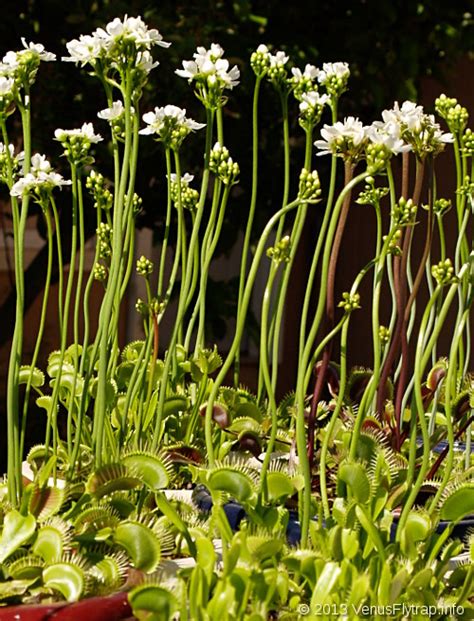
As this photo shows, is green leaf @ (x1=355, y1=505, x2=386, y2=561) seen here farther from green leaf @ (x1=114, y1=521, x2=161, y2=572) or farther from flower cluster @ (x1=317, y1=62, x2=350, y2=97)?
flower cluster @ (x1=317, y1=62, x2=350, y2=97)

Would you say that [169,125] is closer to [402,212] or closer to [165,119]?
[165,119]

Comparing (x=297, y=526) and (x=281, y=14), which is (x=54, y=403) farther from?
(x=281, y=14)

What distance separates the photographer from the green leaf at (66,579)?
1015mm

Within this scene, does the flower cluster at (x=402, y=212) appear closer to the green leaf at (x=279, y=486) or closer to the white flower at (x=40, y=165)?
the green leaf at (x=279, y=486)

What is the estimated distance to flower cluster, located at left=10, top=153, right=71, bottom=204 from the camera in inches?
48.3

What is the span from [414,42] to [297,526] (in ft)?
10.9

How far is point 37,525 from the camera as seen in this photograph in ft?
3.85

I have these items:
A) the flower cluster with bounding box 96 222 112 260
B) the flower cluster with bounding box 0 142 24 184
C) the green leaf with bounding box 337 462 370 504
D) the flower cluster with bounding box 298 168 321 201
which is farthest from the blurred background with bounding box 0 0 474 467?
the green leaf with bounding box 337 462 370 504

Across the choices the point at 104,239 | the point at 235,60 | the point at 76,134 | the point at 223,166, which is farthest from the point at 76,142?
the point at 235,60

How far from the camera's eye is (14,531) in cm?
110

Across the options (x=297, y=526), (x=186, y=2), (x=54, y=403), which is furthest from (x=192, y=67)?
(x=186, y=2)

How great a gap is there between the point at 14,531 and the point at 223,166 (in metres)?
0.58

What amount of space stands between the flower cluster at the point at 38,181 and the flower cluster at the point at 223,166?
23 centimetres

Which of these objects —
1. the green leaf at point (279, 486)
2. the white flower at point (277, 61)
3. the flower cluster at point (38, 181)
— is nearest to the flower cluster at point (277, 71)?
the white flower at point (277, 61)
